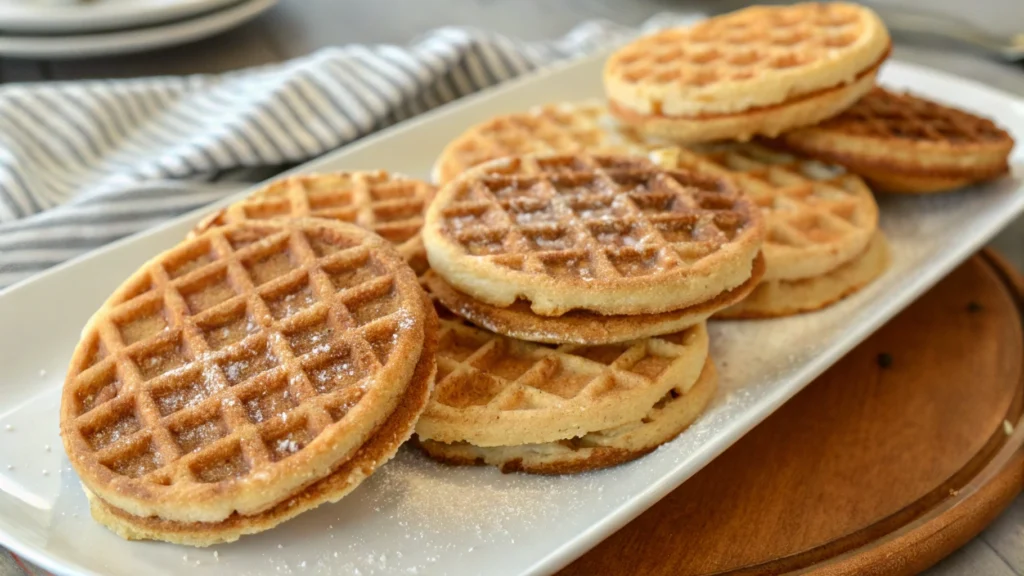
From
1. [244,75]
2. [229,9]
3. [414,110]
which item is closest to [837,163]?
[414,110]

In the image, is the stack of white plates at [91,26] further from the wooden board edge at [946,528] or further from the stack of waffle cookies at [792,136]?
the wooden board edge at [946,528]

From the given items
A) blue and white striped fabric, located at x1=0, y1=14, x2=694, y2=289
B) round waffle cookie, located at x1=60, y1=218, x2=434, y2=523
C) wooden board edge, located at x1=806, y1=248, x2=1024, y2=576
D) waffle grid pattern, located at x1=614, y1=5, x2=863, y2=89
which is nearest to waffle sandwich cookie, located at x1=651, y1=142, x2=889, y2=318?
waffle grid pattern, located at x1=614, y1=5, x2=863, y2=89

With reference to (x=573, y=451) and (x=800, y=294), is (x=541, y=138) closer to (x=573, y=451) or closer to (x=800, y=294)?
(x=800, y=294)

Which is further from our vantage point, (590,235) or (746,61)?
(746,61)

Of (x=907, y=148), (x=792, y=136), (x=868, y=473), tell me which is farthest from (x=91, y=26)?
(x=868, y=473)

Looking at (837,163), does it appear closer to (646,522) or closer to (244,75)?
(646,522)

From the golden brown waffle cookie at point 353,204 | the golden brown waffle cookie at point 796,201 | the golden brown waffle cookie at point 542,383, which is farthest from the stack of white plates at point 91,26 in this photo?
the golden brown waffle cookie at point 542,383
